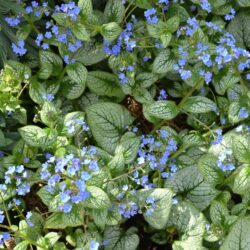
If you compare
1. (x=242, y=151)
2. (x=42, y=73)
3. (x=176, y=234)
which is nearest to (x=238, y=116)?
(x=242, y=151)

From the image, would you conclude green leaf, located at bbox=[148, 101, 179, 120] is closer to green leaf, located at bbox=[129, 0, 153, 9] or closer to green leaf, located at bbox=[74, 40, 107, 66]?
green leaf, located at bbox=[74, 40, 107, 66]

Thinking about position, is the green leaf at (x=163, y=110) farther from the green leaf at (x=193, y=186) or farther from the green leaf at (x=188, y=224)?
the green leaf at (x=188, y=224)

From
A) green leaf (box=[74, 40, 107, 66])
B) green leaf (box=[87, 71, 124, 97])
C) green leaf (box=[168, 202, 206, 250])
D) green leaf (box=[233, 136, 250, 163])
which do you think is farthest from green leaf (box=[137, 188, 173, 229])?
green leaf (box=[74, 40, 107, 66])

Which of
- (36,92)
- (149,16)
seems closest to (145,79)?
(149,16)

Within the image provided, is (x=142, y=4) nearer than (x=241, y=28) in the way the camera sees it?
Yes

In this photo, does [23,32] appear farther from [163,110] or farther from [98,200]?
[98,200]
